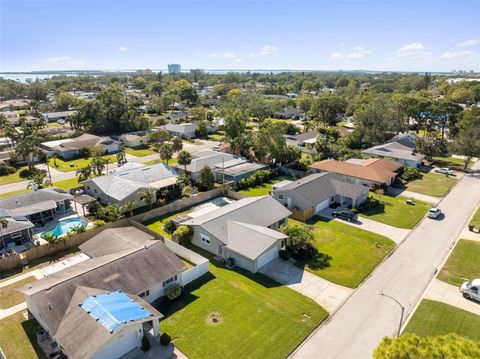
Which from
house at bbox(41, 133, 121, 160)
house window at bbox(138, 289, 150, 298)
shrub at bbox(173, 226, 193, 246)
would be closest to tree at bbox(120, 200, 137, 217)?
shrub at bbox(173, 226, 193, 246)

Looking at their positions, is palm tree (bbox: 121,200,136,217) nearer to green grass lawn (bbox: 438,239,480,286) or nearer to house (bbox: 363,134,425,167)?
green grass lawn (bbox: 438,239,480,286)

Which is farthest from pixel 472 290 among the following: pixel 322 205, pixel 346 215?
pixel 322 205

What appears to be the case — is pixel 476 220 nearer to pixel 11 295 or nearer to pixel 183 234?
pixel 183 234

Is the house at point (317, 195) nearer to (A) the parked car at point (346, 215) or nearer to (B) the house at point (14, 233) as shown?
(A) the parked car at point (346, 215)

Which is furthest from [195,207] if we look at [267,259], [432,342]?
[432,342]

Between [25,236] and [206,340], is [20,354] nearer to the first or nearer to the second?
[206,340]

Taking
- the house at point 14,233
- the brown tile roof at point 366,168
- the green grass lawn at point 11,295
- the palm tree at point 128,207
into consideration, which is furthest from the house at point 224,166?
the green grass lawn at point 11,295
